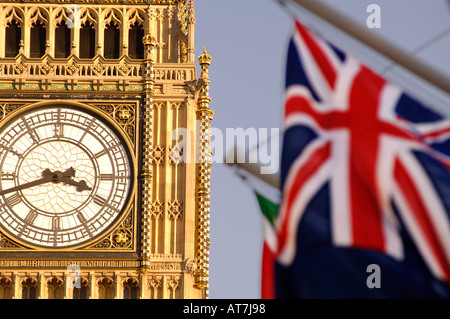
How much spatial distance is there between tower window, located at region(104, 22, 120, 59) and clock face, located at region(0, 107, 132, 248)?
2867 millimetres

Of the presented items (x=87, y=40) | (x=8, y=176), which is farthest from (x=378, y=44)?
(x=87, y=40)

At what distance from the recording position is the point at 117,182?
4147 cm

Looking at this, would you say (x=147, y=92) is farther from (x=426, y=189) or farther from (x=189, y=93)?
(x=426, y=189)

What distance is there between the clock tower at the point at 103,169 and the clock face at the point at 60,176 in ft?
0.08

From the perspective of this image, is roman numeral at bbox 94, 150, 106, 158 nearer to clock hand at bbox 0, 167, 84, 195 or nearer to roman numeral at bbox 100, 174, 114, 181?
roman numeral at bbox 100, 174, 114, 181

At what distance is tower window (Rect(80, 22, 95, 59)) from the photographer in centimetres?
4409

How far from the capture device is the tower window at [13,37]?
44.2m

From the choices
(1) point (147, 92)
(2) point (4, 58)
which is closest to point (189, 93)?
(1) point (147, 92)

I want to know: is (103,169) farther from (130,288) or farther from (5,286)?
(5,286)

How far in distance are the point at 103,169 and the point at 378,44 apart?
73.8 ft

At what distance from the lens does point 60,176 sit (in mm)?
41312

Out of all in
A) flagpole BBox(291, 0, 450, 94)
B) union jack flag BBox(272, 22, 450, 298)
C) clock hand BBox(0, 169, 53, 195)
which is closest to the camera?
union jack flag BBox(272, 22, 450, 298)

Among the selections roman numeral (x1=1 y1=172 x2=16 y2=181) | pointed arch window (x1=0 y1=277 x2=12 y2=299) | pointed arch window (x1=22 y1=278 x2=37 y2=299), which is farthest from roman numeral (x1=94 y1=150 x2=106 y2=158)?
pointed arch window (x1=0 y1=277 x2=12 y2=299)
